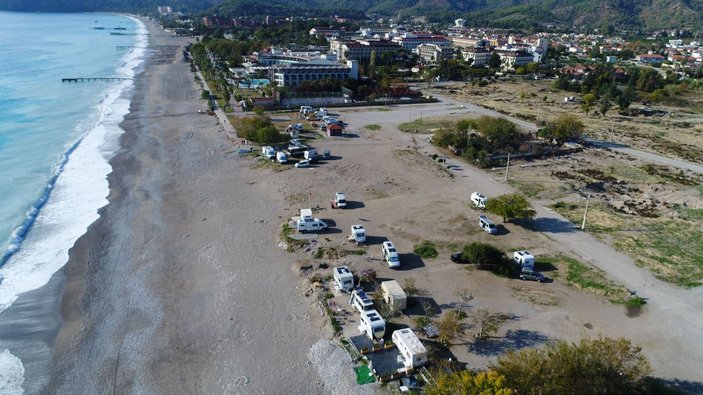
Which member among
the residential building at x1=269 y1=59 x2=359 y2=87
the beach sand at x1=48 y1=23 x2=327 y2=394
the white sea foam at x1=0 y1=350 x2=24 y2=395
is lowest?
the white sea foam at x1=0 y1=350 x2=24 y2=395

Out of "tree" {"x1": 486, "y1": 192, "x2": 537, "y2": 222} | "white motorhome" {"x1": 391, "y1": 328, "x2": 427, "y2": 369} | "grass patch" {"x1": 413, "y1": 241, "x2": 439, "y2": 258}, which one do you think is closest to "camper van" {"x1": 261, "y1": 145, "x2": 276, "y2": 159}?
"grass patch" {"x1": 413, "y1": 241, "x2": 439, "y2": 258}

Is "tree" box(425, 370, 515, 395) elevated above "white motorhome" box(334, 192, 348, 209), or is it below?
above

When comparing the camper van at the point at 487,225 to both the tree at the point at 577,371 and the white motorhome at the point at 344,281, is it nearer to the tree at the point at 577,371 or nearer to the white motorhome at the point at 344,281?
the white motorhome at the point at 344,281

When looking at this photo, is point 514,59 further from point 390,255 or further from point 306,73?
point 390,255

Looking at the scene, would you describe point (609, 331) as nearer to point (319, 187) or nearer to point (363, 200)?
point (363, 200)

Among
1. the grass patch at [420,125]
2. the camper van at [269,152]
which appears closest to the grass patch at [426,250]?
the camper van at [269,152]

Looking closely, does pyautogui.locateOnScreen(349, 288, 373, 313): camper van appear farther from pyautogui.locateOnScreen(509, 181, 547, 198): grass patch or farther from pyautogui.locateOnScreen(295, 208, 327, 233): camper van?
pyautogui.locateOnScreen(509, 181, 547, 198): grass patch
